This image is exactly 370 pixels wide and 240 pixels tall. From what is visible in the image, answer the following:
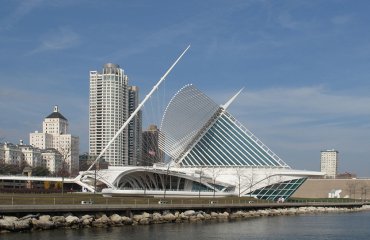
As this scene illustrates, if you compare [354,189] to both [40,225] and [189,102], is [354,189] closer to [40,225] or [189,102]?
[189,102]

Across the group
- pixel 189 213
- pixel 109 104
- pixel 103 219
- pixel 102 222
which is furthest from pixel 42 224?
pixel 109 104

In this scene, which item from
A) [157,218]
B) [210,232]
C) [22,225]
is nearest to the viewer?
[22,225]

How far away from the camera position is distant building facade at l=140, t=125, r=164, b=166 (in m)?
110

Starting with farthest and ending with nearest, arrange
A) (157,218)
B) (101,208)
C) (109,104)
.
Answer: (109,104), (157,218), (101,208)

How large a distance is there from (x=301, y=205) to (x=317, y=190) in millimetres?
68034

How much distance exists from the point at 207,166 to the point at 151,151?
39.5ft

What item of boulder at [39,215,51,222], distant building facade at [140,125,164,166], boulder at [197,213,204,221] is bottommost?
boulder at [197,213,204,221]

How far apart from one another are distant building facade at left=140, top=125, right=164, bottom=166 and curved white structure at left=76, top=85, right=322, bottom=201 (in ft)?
6.48

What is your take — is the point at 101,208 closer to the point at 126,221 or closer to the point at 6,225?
the point at 126,221

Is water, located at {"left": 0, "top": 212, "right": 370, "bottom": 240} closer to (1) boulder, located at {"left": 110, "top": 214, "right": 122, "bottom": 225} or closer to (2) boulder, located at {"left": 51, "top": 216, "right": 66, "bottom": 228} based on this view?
(2) boulder, located at {"left": 51, "top": 216, "right": 66, "bottom": 228}

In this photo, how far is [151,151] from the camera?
109 meters

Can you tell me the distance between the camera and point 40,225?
139ft

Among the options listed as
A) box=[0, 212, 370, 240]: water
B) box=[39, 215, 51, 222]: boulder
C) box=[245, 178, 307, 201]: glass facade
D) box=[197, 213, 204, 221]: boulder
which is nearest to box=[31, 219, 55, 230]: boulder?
box=[39, 215, 51, 222]: boulder

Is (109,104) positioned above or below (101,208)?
above
